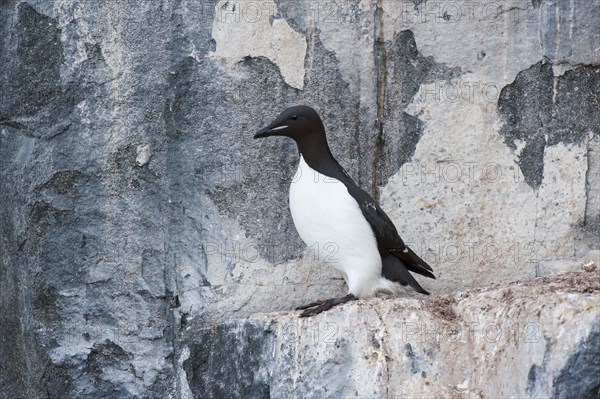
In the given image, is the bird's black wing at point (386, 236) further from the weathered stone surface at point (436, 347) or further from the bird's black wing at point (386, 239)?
the weathered stone surface at point (436, 347)

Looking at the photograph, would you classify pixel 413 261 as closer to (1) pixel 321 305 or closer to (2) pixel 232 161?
(1) pixel 321 305

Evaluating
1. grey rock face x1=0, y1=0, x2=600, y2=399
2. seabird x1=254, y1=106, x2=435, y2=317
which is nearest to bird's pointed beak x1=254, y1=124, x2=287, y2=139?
seabird x1=254, y1=106, x2=435, y2=317

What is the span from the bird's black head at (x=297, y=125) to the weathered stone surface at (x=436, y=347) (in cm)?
75

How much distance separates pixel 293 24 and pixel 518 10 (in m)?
1.03

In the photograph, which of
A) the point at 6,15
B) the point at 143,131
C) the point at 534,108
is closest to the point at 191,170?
the point at 143,131

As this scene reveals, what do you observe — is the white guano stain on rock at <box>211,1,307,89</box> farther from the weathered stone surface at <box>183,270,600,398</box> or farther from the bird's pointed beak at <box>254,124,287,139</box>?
the weathered stone surface at <box>183,270,600,398</box>

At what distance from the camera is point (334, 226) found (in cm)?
504

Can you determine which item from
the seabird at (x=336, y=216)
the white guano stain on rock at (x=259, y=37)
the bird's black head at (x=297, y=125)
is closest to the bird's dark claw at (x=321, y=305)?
the seabird at (x=336, y=216)

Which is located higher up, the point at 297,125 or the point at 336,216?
the point at 297,125

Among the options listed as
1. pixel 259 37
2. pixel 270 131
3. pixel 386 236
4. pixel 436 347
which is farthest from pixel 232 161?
pixel 436 347

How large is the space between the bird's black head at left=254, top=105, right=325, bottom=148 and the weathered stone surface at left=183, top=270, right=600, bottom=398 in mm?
753

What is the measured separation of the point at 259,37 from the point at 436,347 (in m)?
1.64

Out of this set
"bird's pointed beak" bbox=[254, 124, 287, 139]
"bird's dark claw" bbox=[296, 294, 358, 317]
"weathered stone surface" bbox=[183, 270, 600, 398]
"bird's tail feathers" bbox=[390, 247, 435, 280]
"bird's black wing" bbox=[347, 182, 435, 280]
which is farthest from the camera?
"bird's tail feathers" bbox=[390, 247, 435, 280]

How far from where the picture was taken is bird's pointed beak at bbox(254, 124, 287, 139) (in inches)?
195
